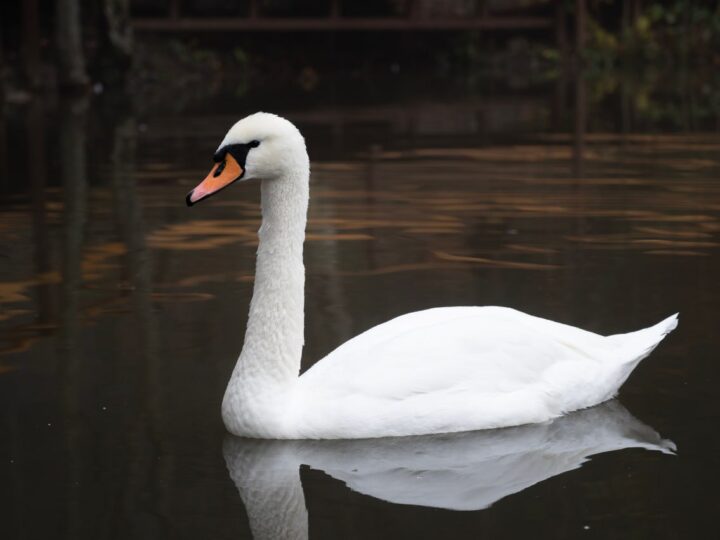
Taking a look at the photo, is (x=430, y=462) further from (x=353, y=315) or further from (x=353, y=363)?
(x=353, y=315)

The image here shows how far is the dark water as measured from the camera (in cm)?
561

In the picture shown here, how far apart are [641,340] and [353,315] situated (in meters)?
2.29

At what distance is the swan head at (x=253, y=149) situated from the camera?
21.0ft

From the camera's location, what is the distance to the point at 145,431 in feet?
21.8

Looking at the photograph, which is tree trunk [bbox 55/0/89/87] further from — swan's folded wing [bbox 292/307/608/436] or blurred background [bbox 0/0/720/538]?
swan's folded wing [bbox 292/307/608/436]

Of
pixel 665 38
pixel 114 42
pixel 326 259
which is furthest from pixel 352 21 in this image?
pixel 326 259

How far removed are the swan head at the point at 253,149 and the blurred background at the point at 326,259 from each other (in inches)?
44.1

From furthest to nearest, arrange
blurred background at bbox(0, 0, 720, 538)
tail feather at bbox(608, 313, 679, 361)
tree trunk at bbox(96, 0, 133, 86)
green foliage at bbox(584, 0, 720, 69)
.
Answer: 1. green foliage at bbox(584, 0, 720, 69)
2. tree trunk at bbox(96, 0, 133, 86)
3. tail feather at bbox(608, 313, 679, 361)
4. blurred background at bbox(0, 0, 720, 538)

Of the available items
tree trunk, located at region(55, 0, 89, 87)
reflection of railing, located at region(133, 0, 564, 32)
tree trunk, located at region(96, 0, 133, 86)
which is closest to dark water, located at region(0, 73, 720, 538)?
tree trunk, located at region(55, 0, 89, 87)

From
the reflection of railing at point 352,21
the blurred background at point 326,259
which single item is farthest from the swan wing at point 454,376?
the reflection of railing at point 352,21

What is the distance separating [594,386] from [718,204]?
6.89 metres

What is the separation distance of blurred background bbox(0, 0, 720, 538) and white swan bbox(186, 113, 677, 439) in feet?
1.21

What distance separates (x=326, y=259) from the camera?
11016 millimetres

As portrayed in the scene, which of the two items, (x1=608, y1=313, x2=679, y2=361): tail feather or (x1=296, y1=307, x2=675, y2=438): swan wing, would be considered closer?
(x1=296, y1=307, x2=675, y2=438): swan wing
